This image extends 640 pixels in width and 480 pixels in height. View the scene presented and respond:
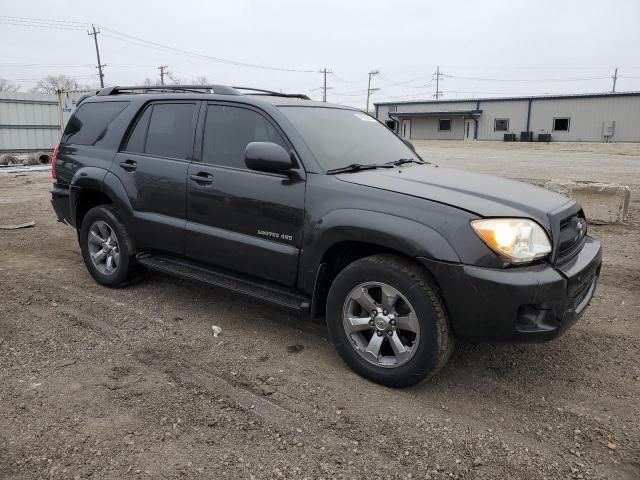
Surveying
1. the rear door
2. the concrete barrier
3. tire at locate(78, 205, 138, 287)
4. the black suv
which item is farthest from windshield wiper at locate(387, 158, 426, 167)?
the concrete barrier

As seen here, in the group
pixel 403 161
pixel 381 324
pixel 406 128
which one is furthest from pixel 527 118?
pixel 381 324

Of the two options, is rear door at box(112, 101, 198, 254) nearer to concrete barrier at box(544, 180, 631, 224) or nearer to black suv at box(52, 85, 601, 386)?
black suv at box(52, 85, 601, 386)

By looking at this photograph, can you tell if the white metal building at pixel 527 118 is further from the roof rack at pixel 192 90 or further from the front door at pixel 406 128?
the roof rack at pixel 192 90

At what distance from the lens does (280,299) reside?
3799mm

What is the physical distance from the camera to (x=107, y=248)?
5.16 metres

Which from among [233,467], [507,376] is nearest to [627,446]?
[507,376]

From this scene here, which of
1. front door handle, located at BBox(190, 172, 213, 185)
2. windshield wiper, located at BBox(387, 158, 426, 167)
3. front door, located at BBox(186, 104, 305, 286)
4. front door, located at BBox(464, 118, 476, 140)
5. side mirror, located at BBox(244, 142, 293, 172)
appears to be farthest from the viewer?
front door, located at BBox(464, 118, 476, 140)

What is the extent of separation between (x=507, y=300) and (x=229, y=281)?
2.10m

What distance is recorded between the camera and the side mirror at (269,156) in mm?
3641

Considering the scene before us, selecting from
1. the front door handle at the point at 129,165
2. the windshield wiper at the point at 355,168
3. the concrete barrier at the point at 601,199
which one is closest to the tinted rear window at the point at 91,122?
the front door handle at the point at 129,165

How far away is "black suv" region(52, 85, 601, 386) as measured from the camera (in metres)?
3.06

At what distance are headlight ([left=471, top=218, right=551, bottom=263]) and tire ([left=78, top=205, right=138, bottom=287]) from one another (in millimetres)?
3237

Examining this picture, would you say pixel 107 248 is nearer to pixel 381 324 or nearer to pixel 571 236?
pixel 381 324

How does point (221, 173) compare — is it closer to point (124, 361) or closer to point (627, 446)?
point (124, 361)
